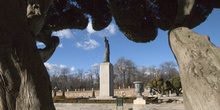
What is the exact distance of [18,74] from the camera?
217 cm

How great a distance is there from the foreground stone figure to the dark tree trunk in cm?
218

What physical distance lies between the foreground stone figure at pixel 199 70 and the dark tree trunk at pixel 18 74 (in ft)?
7.17

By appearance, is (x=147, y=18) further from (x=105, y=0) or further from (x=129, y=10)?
(x=105, y=0)

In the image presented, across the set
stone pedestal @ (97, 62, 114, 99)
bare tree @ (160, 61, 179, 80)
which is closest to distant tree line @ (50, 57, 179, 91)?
bare tree @ (160, 61, 179, 80)

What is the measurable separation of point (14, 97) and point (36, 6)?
1997mm

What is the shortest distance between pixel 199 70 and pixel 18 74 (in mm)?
2714

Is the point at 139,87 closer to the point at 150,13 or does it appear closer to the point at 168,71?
the point at 150,13

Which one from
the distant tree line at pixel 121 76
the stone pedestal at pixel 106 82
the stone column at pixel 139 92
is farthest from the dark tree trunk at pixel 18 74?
the distant tree line at pixel 121 76

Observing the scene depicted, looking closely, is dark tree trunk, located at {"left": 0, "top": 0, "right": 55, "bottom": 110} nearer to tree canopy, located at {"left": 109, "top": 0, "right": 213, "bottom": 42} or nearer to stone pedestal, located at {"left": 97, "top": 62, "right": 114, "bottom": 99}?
tree canopy, located at {"left": 109, "top": 0, "right": 213, "bottom": 42}

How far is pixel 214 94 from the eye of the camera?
A: 227cm

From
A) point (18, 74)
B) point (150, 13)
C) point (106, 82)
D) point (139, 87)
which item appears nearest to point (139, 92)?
point (139, 87)

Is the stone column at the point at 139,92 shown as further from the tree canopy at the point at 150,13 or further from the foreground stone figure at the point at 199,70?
the foreground stone figure at the point at 199,70

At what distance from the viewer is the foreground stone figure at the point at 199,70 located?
233 centimetres

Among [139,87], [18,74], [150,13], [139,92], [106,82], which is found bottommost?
[139,92]
